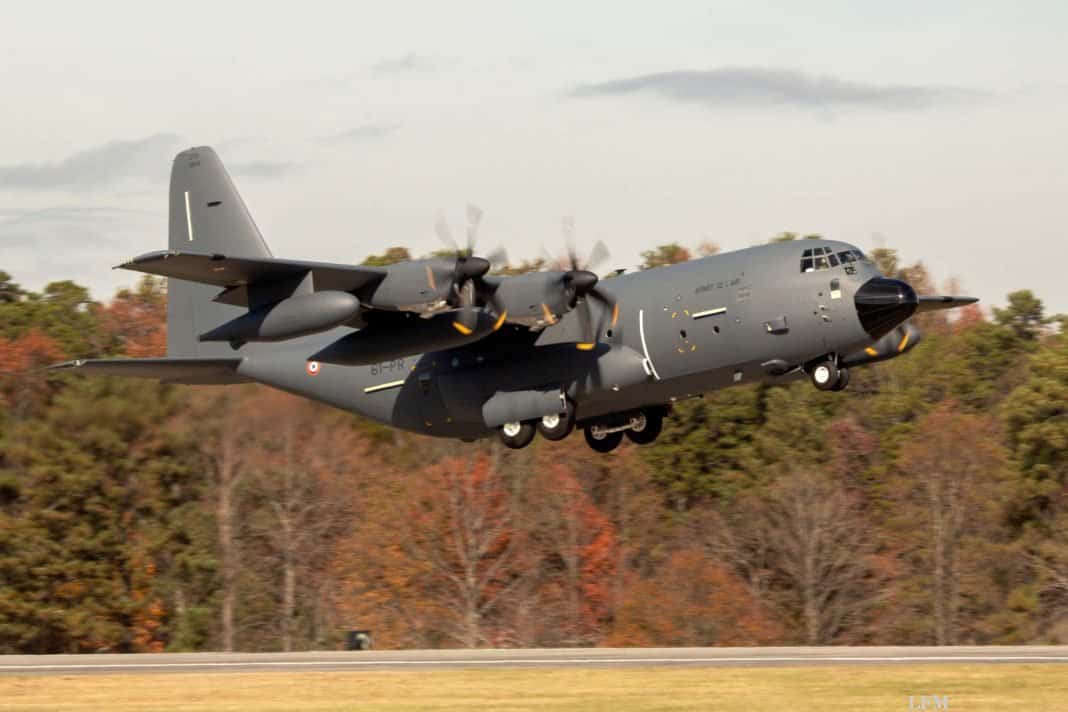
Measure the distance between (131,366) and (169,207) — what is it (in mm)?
5060

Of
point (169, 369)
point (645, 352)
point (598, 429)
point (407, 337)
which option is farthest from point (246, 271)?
point (598, 429)

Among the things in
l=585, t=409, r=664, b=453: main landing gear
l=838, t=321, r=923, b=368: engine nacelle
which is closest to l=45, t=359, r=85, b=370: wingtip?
l=585, t=409, r=664, b=453: main landing gear

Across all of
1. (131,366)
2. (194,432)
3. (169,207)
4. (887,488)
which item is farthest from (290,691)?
(887,488)

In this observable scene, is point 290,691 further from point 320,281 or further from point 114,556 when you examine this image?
point 114,556

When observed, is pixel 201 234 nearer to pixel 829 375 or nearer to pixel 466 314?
pixel 466 314

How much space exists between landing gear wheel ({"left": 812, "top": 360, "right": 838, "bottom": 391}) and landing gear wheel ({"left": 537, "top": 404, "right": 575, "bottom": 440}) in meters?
4.38

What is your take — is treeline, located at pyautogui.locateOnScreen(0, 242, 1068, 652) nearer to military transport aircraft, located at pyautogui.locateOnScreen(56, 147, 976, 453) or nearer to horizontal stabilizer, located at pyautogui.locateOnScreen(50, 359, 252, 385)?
horizontal stabilizer, located at pyautogui.locateOnScreen(50, 359, 252, 385)

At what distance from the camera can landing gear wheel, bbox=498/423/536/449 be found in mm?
28375

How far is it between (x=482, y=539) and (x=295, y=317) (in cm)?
2646

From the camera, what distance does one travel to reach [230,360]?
103 feet

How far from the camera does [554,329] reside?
92.9 feet

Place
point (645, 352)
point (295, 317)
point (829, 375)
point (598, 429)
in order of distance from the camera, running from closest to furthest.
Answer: point (295, 317)
point (829, 375)
point (645, 352)
point (598, 429)

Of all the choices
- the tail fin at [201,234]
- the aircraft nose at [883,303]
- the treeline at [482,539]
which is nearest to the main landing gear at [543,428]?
the aircraft nose at [883,303]

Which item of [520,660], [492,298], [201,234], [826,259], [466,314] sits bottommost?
[520,660]
